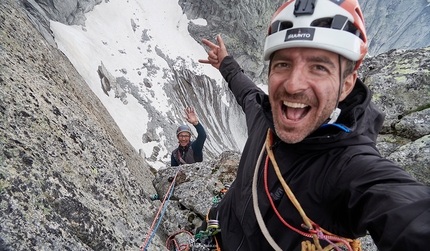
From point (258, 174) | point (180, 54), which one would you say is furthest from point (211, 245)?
point (180, 54)

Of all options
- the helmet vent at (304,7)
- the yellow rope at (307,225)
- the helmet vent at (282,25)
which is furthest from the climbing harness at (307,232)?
the helmet vent at (304,7)

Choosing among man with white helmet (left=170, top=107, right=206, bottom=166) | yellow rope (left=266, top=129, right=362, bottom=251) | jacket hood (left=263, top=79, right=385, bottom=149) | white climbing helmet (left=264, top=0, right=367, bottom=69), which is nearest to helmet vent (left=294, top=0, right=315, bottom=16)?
white climbing helmet (left=264, top=0, right=367, bottom=69)

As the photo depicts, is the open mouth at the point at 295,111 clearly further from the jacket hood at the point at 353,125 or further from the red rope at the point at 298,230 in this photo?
the red rope at the point at 298,230

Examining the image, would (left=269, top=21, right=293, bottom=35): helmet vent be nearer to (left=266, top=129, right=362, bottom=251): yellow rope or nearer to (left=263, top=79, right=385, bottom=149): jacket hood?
(left=263, top=79, right=385, bottom=149): jacket hood

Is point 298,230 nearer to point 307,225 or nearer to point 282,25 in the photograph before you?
point 307,225

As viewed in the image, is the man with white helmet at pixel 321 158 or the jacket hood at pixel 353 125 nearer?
the man with white helmet at pixel 321 158

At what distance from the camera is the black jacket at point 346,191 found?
164cm

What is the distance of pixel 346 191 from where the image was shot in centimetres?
196

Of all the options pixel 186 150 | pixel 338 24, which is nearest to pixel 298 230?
pixel 338 24

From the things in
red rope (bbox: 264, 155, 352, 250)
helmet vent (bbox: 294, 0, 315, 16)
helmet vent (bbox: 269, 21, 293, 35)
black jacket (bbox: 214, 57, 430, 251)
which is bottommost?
red rope (bbox: 264, 155, 352, 250)

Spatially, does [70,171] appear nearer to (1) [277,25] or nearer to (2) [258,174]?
(2) [258,174]

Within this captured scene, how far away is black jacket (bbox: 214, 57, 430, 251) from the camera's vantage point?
1.64 m

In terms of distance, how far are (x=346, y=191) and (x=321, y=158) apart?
31cm

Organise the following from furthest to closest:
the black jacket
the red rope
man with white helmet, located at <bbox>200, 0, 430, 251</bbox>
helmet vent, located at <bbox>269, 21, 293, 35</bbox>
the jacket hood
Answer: helmet vent, located at <bbox>269, 21, 293, 35</bbox>, the jacket hood, the red rope, man with white helmet, located at <bbox>200, 0, 430, 251</bbox>, the black jacket
